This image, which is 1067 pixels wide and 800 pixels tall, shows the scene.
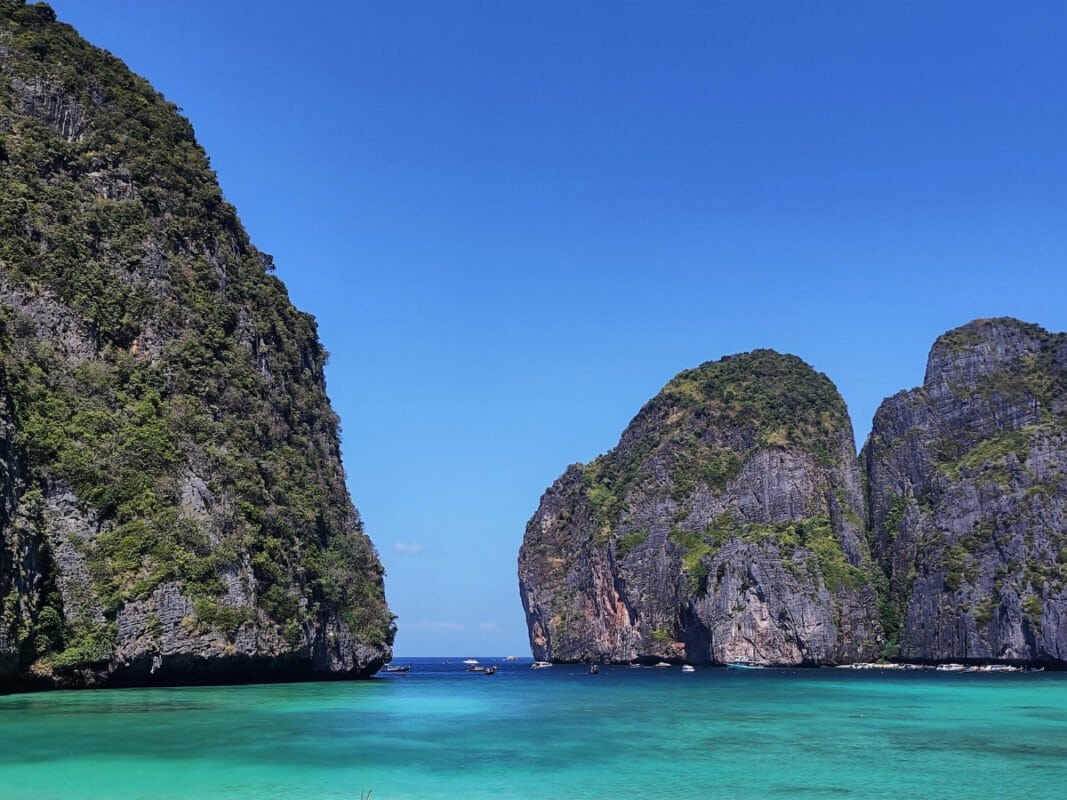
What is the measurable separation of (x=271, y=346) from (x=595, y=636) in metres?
68.7

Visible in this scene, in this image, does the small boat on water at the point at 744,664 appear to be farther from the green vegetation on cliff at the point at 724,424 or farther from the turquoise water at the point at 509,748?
the turquoise water at the point at 509,748

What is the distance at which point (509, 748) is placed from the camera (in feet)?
85.8

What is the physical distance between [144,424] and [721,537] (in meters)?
→ 75.1

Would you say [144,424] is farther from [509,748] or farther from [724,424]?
[724,424]

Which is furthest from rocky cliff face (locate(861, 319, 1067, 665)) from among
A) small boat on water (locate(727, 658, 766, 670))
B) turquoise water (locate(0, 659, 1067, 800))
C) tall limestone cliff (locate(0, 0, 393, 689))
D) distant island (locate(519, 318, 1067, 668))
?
tall limestone cliff (locate(0, 0, 393, 689))

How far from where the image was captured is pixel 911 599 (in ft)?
329

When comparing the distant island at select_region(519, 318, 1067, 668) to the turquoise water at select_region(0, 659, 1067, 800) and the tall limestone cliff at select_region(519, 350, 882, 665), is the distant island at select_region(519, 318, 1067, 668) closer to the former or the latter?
the tall limestone cliff at select_region(519, 350, 882, 665)

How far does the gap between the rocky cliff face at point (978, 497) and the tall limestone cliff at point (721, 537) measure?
5059 millimetres

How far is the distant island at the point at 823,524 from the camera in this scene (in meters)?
93.1

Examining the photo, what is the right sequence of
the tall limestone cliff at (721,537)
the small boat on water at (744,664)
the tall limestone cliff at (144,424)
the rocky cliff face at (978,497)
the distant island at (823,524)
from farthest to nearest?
the tall limestone cliff at (721,537) → the small boat on water at (744,664) → the distant island at (823,524) → the rocky cliff face at (978,497) → the tall limestone cliff at (144,424)

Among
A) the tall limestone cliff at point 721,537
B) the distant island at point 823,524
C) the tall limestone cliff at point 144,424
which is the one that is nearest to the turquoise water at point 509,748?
the tall limestone cliff at point 144,424

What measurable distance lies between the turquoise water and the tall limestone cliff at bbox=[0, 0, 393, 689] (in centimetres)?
326

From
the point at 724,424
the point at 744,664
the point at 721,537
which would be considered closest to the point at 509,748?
the point at 744,664

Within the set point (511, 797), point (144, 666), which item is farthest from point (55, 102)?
point (511, 797)
